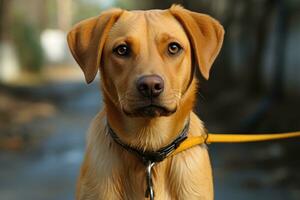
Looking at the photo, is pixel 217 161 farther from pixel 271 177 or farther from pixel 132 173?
pixel 132 173

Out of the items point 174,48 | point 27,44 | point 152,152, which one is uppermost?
point 174,48

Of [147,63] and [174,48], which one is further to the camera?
[174,48]

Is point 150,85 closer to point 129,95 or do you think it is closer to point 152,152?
point 129,95

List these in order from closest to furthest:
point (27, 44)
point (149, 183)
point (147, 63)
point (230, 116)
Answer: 1. point (147, 63)
2. point (149, 183)
3. point (230, 116)
4. point (27, 44)

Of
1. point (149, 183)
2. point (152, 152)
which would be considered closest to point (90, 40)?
point (152, 152)

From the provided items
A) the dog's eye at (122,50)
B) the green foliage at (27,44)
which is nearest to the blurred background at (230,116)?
the dog's eye at (122,50)

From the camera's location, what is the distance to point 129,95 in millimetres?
3854

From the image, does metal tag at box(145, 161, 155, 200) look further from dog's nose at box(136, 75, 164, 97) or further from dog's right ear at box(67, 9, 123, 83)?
dog's right ear at box(67, 9, 123, 83)

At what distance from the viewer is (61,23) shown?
65.7 metres

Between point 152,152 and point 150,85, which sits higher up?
point 150,85

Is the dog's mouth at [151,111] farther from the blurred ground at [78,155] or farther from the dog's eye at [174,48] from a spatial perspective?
the blurred ground at [78,155]

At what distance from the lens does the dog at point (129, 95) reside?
399 cm

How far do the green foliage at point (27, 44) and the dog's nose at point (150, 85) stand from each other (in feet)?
82.5

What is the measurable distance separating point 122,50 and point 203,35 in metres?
0.49
